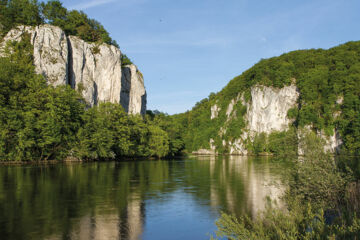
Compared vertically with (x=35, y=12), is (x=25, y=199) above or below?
below

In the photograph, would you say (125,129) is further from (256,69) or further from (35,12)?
(256,69)

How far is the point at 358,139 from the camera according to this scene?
8825 centimetres

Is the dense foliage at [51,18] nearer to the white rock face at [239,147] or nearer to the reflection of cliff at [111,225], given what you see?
the white rock face at [239,147]

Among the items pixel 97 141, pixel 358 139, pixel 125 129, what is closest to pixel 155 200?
pixel 97 141

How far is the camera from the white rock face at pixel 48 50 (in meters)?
71.5

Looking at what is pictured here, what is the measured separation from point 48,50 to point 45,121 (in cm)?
2769

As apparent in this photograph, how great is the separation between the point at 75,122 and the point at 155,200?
4740cm

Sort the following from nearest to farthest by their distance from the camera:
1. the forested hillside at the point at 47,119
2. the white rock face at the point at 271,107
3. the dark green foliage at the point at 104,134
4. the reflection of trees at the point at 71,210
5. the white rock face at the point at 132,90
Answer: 1. the reflection of trees at the point at 71,210
2. the forested hillside at the point at 47,119
3. the dark green foliage at the point at 104,134
4. the white rock face at the point at 132,90
5. the white rock face at the point at 271,107

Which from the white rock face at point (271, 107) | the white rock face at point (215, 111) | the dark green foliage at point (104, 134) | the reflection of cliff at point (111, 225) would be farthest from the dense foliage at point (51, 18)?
the reflection of cliff at point (111, 225)

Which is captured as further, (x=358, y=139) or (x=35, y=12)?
(x=358, y=139)

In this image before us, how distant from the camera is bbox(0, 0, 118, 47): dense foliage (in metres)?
79.6

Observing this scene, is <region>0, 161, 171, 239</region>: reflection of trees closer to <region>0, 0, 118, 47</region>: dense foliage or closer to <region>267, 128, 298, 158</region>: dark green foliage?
<region>267, 128, 298, 158</region>: dark green foliage

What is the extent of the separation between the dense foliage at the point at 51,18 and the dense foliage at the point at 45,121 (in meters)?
10.5

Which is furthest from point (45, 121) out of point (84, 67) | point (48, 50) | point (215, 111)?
point (215, 111)
